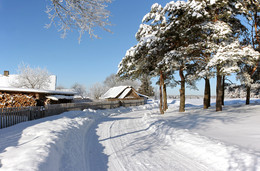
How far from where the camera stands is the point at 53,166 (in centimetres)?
432

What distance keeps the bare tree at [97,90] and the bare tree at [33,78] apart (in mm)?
29567

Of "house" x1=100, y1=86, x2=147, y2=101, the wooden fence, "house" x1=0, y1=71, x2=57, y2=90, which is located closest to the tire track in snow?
the wooden fence

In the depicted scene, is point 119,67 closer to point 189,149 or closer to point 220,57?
point 220,57

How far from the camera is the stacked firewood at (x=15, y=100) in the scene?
57.6 feet

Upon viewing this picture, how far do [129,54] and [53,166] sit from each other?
13589 mm

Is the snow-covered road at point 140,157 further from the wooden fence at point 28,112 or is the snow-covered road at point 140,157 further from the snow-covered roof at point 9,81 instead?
the snow-covered roof at point 9,81

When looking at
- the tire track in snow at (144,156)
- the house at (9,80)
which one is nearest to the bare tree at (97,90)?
the house at (9,80)

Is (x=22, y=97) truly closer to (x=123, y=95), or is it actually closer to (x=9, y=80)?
(x=123, y=95)

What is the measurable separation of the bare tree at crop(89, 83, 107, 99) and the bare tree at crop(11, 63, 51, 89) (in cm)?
2957

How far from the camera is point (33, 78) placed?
41.1 metres

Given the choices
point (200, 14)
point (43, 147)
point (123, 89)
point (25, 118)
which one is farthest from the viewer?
point (123, 89)

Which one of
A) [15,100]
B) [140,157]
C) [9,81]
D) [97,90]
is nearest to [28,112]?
[15,100]

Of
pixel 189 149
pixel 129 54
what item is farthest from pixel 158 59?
pixel 189 149

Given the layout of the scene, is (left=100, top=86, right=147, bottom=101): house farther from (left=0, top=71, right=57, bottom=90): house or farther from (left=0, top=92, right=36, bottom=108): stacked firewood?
(left=0, top=92, right=36, bottom=108): stacked firewood
